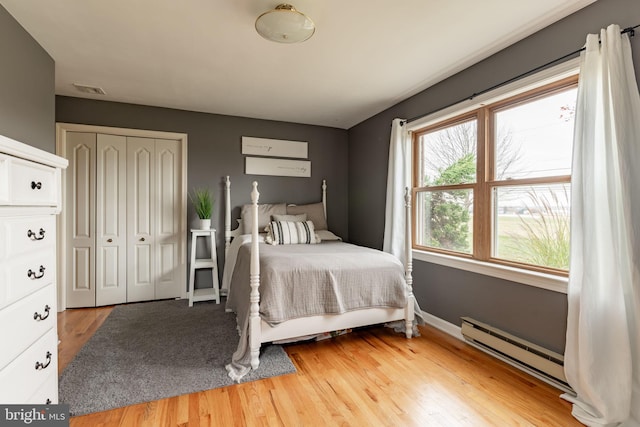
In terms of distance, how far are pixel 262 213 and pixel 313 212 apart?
2.24 feet

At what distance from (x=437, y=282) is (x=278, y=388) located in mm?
1766

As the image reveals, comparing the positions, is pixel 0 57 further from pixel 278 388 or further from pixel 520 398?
pixel 520 398

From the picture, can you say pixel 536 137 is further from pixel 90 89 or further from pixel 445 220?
pixel 90 89

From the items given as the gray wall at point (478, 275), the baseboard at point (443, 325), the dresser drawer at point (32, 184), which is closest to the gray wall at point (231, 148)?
the gray wall at point (478, 275)

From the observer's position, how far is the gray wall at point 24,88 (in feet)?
6.39

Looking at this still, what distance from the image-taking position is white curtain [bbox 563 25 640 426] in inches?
61.0

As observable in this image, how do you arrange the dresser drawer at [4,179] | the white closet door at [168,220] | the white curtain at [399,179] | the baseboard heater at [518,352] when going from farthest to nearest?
the white closet door at [168,220] < the white curtain at [399,179] < the baseboard heater at [518,352] < the dresser drawer at [4,179]

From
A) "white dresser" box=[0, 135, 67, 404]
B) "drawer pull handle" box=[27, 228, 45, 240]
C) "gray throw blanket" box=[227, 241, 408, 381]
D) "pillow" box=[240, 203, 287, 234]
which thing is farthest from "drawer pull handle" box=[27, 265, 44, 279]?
"pillow" box=[240, 203, 287, 234]

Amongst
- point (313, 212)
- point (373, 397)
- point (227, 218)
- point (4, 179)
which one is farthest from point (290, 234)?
point (4, 179)

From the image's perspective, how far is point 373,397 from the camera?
5.99 feet

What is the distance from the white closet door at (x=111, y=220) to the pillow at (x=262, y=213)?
1.36 m

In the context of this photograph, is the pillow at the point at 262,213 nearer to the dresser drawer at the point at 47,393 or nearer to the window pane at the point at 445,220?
the window pane at the point at 445,220

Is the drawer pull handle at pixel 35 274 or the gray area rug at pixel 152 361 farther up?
the drawer pull handle at pixel 35 274

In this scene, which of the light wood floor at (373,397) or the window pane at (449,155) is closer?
the light wood floor at (373,397)
